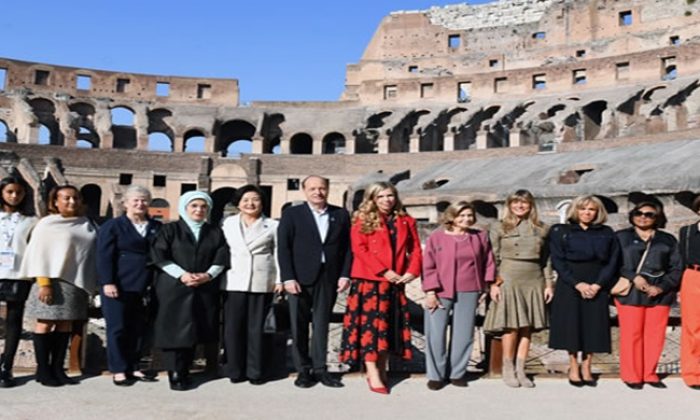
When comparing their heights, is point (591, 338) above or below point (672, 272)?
below

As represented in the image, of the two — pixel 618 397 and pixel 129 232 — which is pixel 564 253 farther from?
pixel 129 232

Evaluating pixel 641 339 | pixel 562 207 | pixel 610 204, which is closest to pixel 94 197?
pixel 562 207

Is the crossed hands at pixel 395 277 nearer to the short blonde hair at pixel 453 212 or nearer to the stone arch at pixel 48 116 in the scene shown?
the short blonde hair at pixel 453 212

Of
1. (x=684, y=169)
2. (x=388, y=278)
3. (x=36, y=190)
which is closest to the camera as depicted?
(x=388, y=278)

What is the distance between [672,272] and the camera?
557 centimetres

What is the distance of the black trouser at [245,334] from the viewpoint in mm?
5328

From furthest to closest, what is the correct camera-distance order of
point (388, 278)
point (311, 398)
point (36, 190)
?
point (36, 190) < point (388, 278) < point (311, 398)

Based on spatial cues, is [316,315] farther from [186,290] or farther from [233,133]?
[233,133]

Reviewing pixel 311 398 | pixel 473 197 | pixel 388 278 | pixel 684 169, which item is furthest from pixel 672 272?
pixel 473 197

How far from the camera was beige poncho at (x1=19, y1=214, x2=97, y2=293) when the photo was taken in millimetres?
5145

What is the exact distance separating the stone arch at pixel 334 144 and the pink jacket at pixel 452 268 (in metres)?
34.8

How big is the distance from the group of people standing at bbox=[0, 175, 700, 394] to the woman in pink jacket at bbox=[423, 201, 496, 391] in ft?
0.04

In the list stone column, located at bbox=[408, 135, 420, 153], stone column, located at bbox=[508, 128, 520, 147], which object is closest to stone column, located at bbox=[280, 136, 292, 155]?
stone column, located at bbox=[408, 135, 420, 153]

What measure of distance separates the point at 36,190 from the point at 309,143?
769 inches
